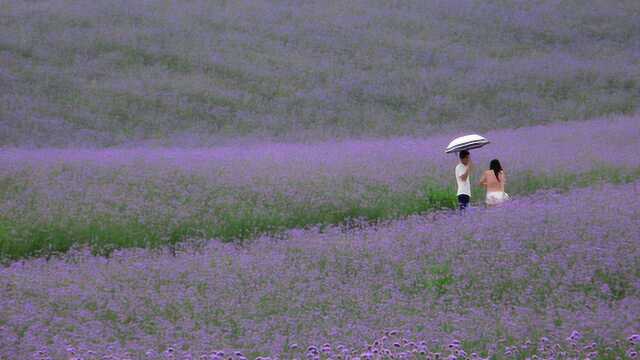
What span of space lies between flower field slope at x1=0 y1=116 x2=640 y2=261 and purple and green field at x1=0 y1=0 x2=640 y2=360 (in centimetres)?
4

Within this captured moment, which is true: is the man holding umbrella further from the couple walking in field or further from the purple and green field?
the purple and green field

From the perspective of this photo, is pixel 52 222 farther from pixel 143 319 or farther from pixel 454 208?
pixel 454 208

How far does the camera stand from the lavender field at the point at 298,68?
2091 cm

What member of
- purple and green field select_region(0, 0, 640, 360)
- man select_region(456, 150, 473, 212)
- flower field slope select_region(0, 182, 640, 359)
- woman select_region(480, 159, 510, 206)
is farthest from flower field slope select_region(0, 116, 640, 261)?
flower field slope select_region(0, 182, 640, 359)

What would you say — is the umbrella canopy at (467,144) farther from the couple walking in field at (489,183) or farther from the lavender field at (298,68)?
the lavender field at (298,68)

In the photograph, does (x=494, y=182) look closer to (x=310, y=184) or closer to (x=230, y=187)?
(x=310, y=184)

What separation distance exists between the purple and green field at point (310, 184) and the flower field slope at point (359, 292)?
0.09 ft

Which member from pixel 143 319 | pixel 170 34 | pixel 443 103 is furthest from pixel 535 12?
pixel 143 319

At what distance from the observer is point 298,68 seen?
24.7 metres

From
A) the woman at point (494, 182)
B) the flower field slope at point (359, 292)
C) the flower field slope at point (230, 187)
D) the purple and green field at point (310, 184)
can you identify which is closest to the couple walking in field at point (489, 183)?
the woman at point (494, 182)

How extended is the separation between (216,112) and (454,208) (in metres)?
10.5

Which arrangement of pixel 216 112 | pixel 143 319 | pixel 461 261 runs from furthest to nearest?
pixel 216 112 → pixel 461 261 → pixel 143 319

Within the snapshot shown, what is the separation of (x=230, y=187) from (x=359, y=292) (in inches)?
210

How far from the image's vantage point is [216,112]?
2153 centimetres
